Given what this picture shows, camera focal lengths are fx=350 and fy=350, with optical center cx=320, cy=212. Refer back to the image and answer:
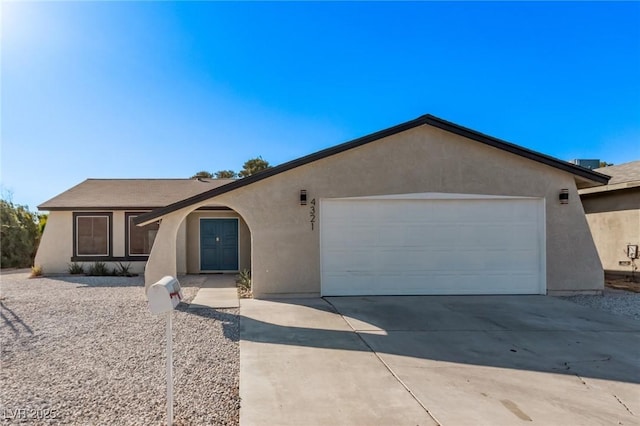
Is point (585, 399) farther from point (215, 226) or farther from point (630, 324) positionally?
point (215, 226)

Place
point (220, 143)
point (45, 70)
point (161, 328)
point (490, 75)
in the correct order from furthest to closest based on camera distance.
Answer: point (220, 143) < point (490, 75) < point (45, 70) < point (161, 328)

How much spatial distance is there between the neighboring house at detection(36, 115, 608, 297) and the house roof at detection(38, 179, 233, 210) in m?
5.79

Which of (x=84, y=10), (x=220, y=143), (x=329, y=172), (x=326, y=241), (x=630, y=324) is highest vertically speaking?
(x=84, y=10)

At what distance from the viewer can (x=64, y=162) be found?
14.6m

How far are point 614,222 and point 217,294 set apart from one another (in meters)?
13.0

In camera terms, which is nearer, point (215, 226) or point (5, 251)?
point (215, 226)

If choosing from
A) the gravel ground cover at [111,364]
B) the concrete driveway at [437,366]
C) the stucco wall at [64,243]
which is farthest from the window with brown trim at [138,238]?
the concrete driveway at [437,366]

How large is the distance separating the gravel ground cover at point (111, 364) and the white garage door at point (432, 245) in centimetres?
321

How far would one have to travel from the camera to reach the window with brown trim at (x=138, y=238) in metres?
13.4

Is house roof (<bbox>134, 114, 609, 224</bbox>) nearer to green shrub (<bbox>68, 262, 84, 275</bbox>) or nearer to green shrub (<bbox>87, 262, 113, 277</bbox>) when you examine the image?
green shrub (<bbox>87, 262, 113, 277</bbox>)

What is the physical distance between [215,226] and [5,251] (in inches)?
442

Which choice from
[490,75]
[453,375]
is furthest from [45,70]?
[490,75]

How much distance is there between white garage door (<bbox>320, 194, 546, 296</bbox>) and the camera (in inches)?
348

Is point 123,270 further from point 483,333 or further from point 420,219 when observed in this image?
point 483,333
